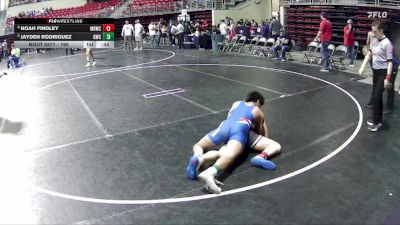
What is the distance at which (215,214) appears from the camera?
185 inches

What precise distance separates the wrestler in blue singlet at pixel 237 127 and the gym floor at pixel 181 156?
46 cm

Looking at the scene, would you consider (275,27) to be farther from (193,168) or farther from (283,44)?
(193,168)

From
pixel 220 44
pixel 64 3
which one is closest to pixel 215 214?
pixel 220 44

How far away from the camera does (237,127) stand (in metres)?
5.90

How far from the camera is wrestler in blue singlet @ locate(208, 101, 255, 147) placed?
5.88 meters

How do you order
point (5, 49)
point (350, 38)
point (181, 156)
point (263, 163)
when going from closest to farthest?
point (263, 163) < point (181, 156) < point (350, 38) < point (5, 49)

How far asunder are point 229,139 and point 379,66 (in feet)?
11.8

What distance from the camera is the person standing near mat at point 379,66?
733 centimetres

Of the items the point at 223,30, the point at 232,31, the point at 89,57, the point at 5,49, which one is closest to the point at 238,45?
the point at 232,31

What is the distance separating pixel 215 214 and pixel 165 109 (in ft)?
17.1

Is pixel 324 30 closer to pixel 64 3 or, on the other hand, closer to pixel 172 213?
pixel 172 213

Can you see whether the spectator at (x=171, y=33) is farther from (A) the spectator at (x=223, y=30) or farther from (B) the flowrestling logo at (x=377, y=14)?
(B) the flowrestling logo at (x=377, y=14)

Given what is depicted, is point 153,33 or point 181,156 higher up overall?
point 153,33

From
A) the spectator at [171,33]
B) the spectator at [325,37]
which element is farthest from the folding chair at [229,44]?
the spectator at [325,37]
